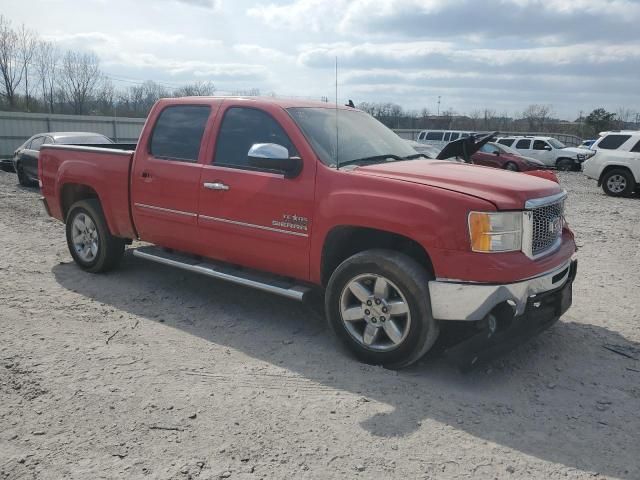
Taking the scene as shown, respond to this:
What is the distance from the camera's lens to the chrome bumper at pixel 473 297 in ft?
12.3

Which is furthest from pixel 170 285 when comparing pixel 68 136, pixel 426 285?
pixel 68 136

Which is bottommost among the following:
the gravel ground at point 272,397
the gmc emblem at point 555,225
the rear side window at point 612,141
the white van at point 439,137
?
the gravel ground at point 272,397

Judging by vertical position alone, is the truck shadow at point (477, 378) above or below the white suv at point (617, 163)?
below

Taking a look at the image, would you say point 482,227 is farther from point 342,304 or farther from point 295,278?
point 295,278

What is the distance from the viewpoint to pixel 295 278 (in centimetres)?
476

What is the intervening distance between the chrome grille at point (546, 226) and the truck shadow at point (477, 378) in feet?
3.06

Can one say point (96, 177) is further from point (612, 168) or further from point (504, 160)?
point (504, 160)

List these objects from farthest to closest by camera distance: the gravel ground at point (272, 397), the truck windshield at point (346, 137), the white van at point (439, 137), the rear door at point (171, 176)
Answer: the white van at point (439, 137) < the rear door at point (171, 176) < the truck windshield at point (346, 137) < the gravel ground at point (272, 397)

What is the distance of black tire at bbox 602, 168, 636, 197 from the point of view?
53.0ft

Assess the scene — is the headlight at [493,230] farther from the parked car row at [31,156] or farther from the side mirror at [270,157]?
the parked car row at [31,156]

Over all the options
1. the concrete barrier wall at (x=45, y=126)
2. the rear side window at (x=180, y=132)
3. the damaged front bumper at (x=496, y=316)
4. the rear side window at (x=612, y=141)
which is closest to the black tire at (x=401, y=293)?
the damaged front bumper at (x=496, y=316)

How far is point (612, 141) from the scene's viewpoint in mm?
16797

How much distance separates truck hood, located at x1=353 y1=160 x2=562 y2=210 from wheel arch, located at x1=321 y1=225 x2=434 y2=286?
0.45 meters

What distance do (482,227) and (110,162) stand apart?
4.06m
